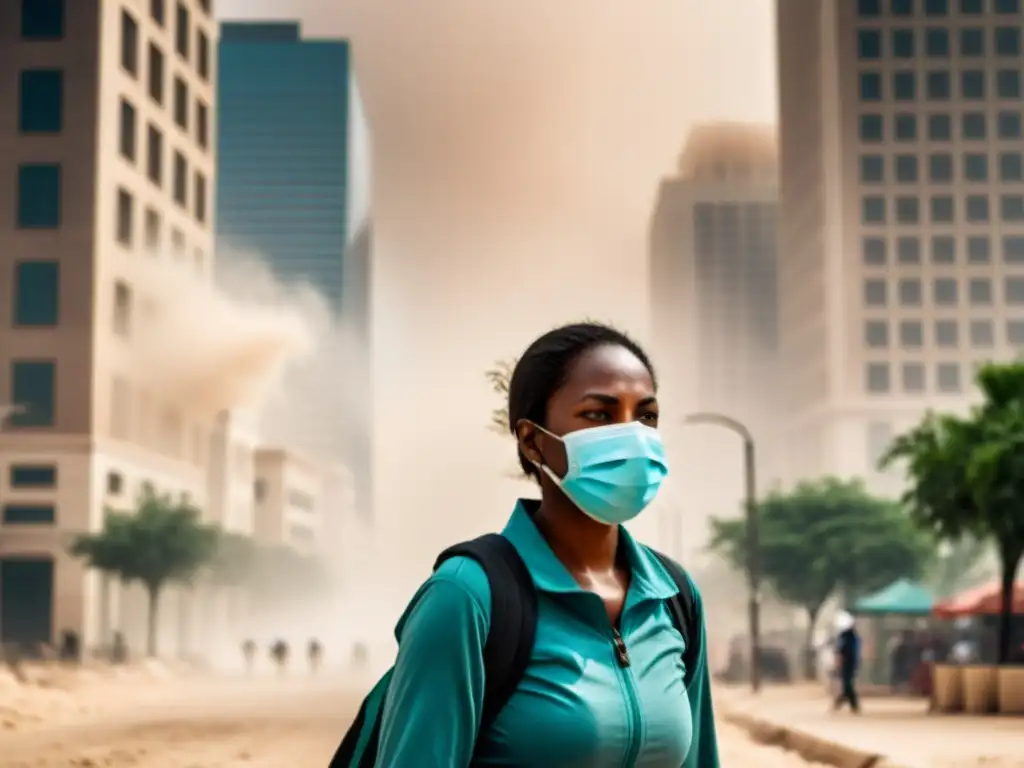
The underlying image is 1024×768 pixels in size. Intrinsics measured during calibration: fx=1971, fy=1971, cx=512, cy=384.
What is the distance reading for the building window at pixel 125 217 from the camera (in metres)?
97.4

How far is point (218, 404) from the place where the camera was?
11731 centimetres

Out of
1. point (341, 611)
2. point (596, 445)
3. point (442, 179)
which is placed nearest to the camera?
point (596, 445)

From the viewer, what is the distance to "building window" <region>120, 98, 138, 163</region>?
98.4 m

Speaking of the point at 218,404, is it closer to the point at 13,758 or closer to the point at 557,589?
the point at 13,758

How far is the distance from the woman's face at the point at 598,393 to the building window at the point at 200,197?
10808 cm

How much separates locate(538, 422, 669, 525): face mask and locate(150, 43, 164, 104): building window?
103m

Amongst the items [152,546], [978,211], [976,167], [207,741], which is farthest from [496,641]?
[976,167]

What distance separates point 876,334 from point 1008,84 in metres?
22.9

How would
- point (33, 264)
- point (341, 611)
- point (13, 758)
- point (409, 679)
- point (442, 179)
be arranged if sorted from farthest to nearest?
point (442, 179), point (341, 611), point (33, 264), point (13, 758), point (409, 679)

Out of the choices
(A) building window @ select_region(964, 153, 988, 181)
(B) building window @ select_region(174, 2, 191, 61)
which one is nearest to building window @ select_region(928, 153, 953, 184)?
(A) building window @ select_region(964, 153, 988, 181)

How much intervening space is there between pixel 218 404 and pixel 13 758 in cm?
9424

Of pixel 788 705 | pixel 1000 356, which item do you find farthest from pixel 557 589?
pixel 1000 356

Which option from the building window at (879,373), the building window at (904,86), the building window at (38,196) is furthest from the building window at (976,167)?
the building window at (38,196)

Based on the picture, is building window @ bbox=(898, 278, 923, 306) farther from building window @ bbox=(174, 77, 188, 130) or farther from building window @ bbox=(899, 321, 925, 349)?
building window @ bbox=(174, 77, 188, 130)
